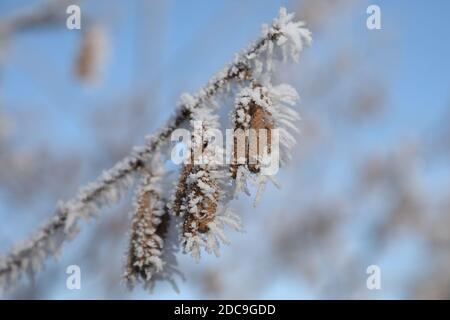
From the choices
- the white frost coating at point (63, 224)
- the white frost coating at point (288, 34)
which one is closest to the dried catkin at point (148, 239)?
the white frost coating at point (63, 224)

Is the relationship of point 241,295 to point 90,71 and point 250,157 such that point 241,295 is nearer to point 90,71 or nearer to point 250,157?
point 90,71

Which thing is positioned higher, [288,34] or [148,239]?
[288,34]

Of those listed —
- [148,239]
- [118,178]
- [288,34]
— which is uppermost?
[288,34]

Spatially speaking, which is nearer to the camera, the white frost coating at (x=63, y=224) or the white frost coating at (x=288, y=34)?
the white frost coating at (x=288, y=34)

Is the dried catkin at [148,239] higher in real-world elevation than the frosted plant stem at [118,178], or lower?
lower

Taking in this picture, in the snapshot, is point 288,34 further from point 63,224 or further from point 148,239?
point 63,224

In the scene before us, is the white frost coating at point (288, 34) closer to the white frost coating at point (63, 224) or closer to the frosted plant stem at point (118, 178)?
the frosted plant stem at point (118, 178)

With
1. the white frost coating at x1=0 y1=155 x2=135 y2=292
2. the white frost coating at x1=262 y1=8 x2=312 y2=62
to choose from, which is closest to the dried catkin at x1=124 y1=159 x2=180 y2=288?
the white frost coating at x1=0 y1=155 x2=135 y2=292

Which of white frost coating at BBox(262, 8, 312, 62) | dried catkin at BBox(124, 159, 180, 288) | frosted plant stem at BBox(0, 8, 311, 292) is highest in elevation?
white frost coating at BBox(262, 8, 312, 62)

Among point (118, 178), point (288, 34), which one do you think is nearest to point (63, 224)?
point (118, 178)

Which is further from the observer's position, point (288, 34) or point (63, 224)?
point (63, 224)

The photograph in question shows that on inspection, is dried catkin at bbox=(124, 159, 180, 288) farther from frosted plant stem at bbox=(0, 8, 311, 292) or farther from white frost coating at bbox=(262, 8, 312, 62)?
white frost coating at bbox=(262, 8, 312, 62)

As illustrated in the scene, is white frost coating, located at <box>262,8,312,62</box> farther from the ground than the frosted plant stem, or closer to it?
farther from the ground

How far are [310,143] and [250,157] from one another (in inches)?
231
